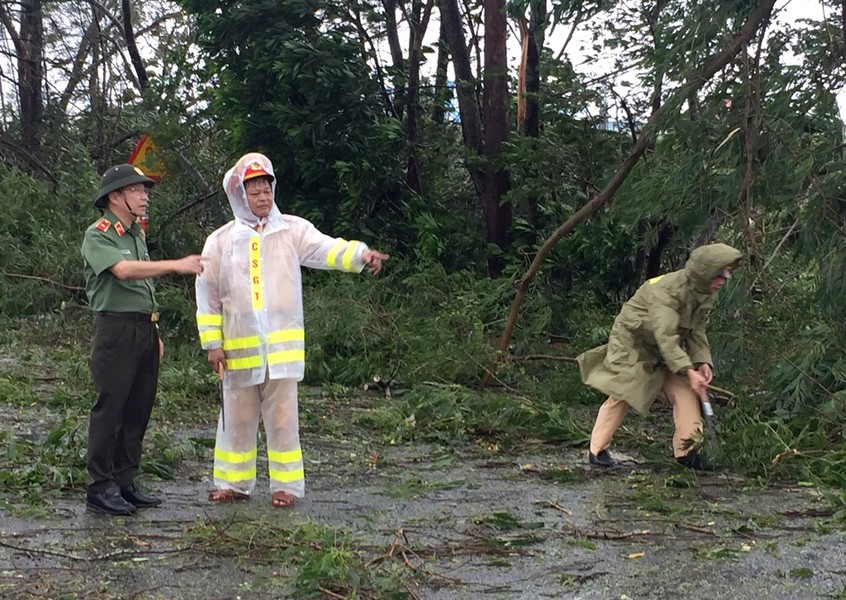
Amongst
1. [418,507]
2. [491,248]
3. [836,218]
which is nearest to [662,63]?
[836,218]

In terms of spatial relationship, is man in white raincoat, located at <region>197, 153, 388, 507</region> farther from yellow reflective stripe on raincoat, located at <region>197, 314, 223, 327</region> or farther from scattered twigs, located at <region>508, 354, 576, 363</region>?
scattered twigs, located at <region>508, 354, 576, 363</region>

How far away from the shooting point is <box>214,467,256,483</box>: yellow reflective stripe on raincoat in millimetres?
6395

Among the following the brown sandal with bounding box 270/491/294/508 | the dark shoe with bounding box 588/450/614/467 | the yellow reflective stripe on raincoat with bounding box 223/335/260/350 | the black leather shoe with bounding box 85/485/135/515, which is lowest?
the dark shoe with bounding box 588/450/614/467

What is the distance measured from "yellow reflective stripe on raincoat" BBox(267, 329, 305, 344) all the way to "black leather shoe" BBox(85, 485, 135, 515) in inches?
45.9

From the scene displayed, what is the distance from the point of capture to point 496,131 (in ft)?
46.1

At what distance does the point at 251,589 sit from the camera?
15.1 feet

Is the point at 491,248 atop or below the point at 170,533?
atop

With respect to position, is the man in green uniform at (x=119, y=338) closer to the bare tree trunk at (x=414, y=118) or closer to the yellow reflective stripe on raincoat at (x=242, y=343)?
the yellow reflective stripe on raincoat at (x=242, y=343)

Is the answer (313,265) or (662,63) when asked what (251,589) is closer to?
(313,265)

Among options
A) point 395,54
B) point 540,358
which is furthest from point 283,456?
point 395,54

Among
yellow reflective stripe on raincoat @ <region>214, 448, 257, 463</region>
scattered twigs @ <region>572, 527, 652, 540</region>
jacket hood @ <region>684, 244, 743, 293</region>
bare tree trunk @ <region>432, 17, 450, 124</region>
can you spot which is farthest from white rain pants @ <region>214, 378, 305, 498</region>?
bare tree trunk @ <region>432, 17, 450, 124</region>

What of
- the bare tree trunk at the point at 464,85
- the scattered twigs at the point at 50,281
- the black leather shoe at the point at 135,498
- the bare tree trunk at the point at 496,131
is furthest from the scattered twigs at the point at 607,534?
the scattered twigs at the point at 50,281

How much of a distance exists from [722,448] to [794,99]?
2931 mm

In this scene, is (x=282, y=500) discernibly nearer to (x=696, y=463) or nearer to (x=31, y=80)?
(x=696, y=463)
